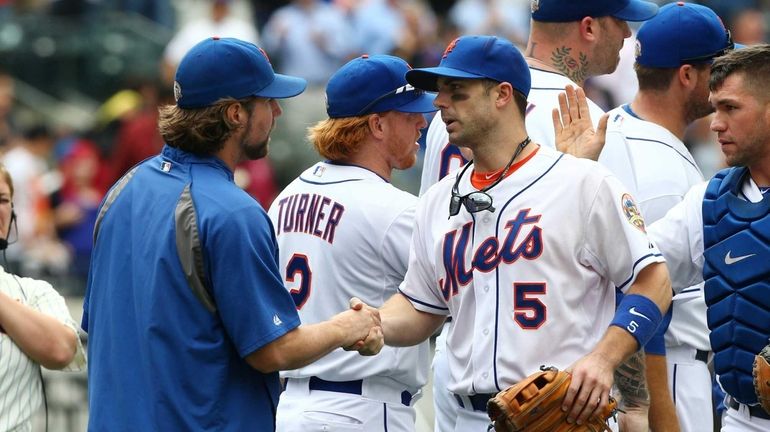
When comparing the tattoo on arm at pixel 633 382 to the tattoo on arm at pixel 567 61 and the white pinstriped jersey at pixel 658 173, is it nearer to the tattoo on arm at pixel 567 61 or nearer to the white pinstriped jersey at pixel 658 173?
the white pinstriped jersey at pixel 658 173

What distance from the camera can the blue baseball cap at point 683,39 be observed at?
6.61m

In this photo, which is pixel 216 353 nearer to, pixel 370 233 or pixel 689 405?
pixel 370 233

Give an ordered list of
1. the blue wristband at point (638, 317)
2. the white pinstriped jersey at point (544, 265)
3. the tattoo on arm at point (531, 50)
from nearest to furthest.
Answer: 1. the blue wristband at point (638, 317)
2. the white pinstriped jersey at point (544, 265)
3. the tattoo on arm at point (531, 50)

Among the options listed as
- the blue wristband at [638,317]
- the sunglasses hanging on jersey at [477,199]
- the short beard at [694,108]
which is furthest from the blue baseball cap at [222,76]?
the short beard at [694,108]

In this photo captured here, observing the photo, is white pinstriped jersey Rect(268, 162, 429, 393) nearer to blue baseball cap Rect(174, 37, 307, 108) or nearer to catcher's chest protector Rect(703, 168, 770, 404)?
blue baseball cap Rect(174, 37, 307, 108)

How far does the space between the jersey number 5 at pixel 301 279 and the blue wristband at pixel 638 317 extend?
1.59 meters

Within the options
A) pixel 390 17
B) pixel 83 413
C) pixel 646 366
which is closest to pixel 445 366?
pixel 646 366

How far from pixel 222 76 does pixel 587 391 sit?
168 cm

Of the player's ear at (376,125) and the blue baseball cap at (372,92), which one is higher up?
the blue baseball cap at (372,92)

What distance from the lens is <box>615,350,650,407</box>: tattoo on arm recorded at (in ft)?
18.4

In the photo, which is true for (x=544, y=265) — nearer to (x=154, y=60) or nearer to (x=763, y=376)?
(x=763, y=376)

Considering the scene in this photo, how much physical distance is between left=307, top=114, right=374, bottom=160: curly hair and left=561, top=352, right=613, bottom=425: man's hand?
1823mm

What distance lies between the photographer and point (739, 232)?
5461mm

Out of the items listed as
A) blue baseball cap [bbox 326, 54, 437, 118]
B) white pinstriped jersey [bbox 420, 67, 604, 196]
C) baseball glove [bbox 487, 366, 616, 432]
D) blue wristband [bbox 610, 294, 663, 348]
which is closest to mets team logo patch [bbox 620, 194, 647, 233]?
blue wristband [bbox 610, 294, 663, 348]
